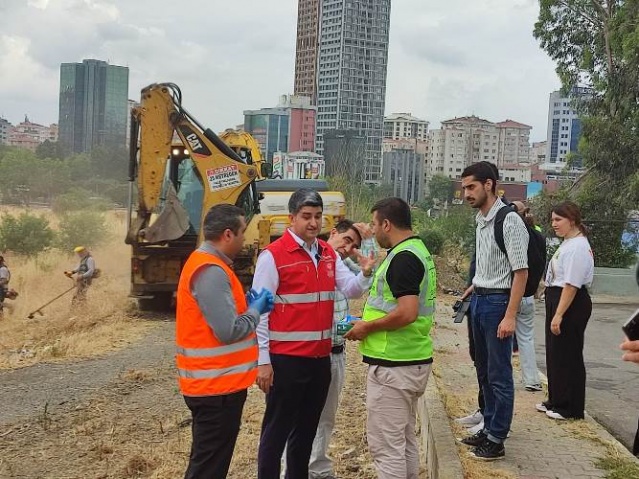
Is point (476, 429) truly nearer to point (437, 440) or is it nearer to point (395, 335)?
point (437, 440)

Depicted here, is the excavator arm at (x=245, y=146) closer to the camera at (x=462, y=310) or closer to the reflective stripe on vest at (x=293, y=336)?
the camera at (x=462, y=310)

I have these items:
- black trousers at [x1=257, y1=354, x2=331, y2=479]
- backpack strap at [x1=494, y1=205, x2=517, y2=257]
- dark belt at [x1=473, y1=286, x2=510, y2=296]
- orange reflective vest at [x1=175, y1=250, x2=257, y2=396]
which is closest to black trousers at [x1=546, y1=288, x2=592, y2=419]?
dark belt at [x1=473, y1=286, x2=510, y2=296]

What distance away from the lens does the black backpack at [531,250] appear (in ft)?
15.2

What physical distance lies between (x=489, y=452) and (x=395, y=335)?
1.38 meters

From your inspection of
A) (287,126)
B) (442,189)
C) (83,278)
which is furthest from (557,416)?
(287,126)

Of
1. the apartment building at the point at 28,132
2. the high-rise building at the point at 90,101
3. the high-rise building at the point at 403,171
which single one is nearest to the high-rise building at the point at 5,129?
the apartment building at the point at 28,132

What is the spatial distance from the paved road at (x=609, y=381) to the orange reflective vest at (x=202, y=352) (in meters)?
3.41

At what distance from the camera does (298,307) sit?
412cm

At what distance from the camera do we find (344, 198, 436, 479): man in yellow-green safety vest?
3861mm

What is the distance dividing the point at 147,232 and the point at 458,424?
7.26 meters

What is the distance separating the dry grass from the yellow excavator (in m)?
1.05

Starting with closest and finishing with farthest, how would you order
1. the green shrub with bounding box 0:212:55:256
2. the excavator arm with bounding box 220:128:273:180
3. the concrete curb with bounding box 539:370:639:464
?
the concrete curb with bounding box 539:370:639:464, the excavator arm with bounding box 220:128:273:180, the green shrub with bounding box 0:212:55:256

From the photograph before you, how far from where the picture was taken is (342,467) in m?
5.11

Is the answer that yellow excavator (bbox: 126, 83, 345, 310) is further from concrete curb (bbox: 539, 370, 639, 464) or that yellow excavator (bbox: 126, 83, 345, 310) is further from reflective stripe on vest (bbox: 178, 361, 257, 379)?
reflective stripe on vest (bbox: 178, 361, 257, 379)
